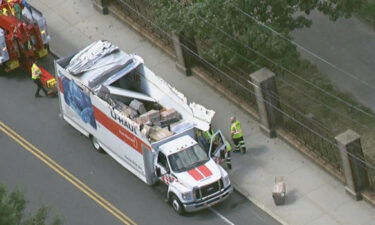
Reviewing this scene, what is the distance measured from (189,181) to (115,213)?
10.00 feet

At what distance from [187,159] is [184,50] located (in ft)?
24.5

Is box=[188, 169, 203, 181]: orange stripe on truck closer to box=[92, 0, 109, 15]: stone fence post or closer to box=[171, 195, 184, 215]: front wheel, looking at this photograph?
box=[171, 195, 184, 215]: front wheel

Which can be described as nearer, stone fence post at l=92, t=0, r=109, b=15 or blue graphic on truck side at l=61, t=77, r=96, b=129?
blue graphic on truck side at l=61, t=77, r=96, b=129

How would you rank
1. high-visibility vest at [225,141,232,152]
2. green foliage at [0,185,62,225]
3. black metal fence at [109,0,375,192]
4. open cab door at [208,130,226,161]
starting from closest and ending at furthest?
green foliage at [0,185,62,225] < open cab door at [208,130,226,161] < high-visibility vest at [225,141,232,152] < black metal fence at [109,0,375,192]

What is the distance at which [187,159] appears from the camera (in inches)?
1641

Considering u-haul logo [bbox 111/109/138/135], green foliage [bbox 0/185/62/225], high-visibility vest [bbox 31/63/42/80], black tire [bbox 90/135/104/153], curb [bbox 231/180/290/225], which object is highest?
green foliage [bbox 0/185/62/225]

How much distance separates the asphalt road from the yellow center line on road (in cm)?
12

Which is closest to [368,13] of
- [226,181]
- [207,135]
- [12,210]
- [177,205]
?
[207,135]

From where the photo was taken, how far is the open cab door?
4253 centimetres

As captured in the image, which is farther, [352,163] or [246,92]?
[246,92]

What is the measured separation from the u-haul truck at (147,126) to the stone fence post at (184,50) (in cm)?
321

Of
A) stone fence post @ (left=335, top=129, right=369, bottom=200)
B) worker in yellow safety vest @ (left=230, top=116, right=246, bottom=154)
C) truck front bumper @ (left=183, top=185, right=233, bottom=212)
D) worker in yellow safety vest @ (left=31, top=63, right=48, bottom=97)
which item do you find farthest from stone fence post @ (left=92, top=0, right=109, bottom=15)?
stone fence post @ (left=335, top=129, right=369, bottom=200)

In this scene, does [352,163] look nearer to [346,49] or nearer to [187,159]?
[187,159]

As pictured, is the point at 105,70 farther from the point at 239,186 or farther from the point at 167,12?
the point at 239,186
